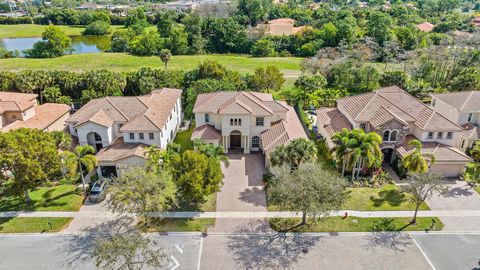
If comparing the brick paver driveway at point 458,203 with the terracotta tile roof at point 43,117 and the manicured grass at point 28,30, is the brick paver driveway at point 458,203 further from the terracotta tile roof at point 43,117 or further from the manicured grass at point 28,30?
the manicured grass at point 28,30

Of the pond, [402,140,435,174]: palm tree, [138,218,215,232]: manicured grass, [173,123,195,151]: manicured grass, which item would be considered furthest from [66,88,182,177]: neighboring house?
the pond

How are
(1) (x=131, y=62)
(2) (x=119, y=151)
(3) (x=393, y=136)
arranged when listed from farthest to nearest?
(1) (x=131, y=62) → (3) (x=393, y=136) → (2) (x=119, y=151)

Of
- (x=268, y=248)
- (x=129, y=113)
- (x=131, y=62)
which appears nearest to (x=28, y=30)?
(x=131, y=62)

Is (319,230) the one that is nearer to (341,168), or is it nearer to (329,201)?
(329,201)

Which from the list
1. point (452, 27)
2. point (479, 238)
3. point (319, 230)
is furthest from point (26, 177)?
point (452, 27)

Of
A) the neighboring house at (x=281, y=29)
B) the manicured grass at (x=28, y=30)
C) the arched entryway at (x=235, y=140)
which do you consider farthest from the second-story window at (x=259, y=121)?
the manicured grass at (x=28, y=30)

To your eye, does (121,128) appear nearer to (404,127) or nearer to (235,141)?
(235,141)
